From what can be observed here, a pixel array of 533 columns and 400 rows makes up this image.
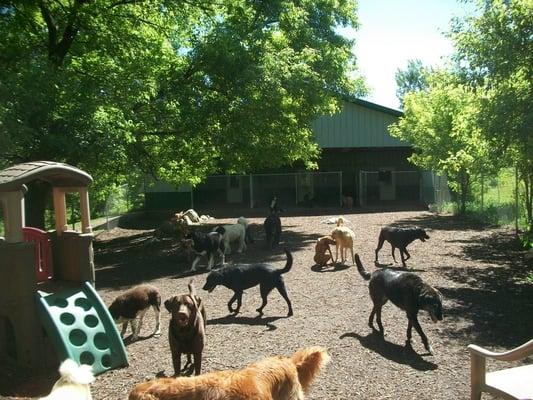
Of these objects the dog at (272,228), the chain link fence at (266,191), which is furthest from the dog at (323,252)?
the chain link fence at (266,191)

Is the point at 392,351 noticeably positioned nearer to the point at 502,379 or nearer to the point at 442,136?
the point at 502,379

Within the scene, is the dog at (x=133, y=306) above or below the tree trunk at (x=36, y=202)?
below

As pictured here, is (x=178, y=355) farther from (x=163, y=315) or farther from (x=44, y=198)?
(x=44, y=198)

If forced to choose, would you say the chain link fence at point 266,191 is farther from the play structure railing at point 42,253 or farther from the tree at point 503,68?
the play structure railing at point 42,253

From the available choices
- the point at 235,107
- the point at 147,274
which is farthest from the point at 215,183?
the point at 147,274

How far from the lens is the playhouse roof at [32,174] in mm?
6215

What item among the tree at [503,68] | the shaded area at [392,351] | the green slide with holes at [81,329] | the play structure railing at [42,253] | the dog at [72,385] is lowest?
the shaded area at [392,351]

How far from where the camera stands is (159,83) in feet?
50.1

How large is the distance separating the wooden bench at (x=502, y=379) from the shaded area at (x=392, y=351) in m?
2.06

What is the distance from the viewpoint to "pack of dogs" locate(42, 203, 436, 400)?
3.55 m

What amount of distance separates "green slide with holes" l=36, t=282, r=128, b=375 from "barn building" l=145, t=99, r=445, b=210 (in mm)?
22515

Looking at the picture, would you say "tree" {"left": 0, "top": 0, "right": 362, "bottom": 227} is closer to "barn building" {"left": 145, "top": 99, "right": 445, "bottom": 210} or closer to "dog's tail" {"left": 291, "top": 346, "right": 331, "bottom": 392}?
Answer: "dog's tail" {"left": 291, "top": 346, "right": 331, "bottom": 392}

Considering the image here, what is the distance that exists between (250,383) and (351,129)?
28.3m

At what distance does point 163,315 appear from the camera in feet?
28.9
